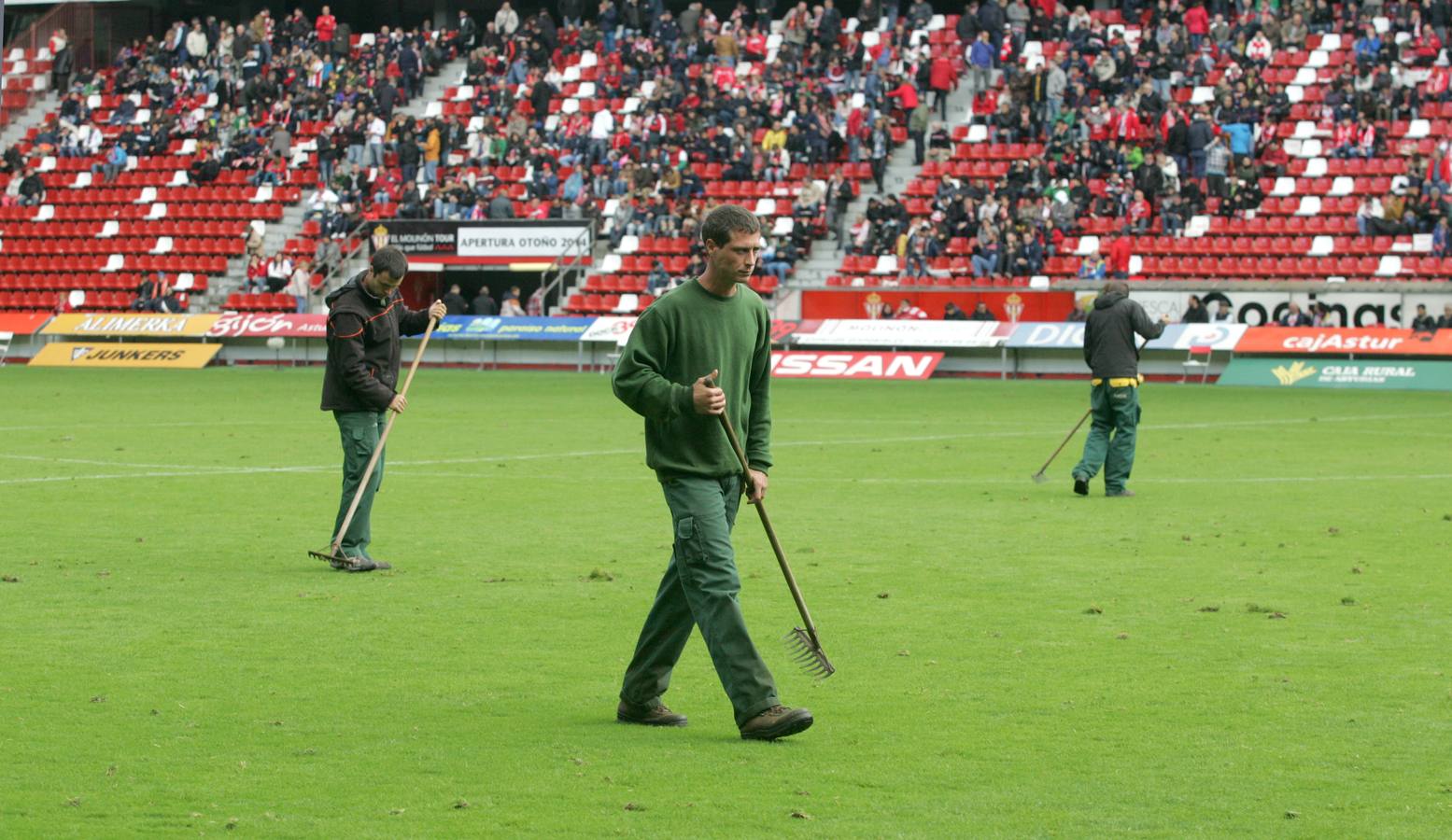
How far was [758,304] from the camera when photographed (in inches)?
316

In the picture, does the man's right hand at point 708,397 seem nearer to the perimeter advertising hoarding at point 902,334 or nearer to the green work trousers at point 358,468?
the green work trousers at point 358,468

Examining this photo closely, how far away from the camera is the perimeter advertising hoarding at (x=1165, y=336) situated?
130 ft

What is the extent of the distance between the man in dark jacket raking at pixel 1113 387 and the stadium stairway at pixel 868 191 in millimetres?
27749

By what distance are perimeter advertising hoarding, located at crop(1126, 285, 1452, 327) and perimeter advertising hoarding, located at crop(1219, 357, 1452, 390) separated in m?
1.84

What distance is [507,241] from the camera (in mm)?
49531

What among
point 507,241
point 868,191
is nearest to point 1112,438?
point 868,191

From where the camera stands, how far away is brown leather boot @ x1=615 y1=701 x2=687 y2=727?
7895 millimetres

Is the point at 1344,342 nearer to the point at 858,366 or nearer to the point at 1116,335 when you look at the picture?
the point at 858,366

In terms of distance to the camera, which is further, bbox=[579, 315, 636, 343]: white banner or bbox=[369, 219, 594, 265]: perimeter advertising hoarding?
bbox=[369, 219, 594, 265]: perimeter advertising hoarding

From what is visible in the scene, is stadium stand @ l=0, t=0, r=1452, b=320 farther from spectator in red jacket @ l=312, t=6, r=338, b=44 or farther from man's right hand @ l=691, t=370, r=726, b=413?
man's right hand @ l=691, t=370, r=726, b=413

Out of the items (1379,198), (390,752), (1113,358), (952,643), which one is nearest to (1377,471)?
(1113,358)

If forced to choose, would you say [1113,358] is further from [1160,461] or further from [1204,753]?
[1204,753]

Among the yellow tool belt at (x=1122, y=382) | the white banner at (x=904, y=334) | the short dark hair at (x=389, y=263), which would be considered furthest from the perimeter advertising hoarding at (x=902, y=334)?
the short dark hair at (x=389, y=263)

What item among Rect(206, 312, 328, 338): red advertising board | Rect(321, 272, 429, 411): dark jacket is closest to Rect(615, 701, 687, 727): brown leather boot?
Rect(321, 272, 429, 411): dark jacket
